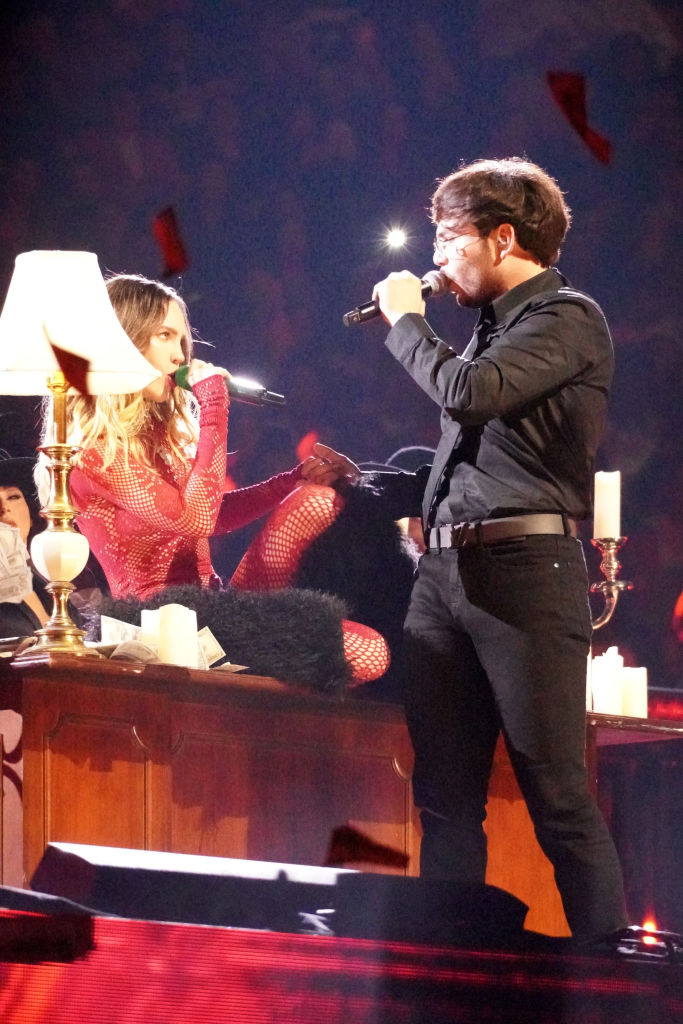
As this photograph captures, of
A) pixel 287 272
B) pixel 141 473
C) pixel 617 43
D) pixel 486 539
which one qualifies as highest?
pixel 617 43

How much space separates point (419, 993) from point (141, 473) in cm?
147

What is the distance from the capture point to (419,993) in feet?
3.22

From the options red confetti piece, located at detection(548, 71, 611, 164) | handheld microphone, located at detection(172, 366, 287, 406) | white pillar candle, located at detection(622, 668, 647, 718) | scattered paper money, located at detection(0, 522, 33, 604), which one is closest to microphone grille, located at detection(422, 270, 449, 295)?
handheld microphone, located at detection(172, 366, 287, 406)

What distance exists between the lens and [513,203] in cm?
188

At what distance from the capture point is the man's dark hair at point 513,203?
188cm

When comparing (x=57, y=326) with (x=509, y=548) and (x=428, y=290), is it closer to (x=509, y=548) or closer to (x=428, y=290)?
(x=428, y=290)

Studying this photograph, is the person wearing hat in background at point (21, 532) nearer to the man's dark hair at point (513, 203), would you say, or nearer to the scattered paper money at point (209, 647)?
the scattered paper money at point (209, 647)

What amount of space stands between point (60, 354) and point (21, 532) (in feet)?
3.77

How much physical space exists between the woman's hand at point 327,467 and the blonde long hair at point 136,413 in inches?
11.0

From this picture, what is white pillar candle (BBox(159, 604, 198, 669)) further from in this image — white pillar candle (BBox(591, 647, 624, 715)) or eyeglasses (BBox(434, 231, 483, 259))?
white pillar candle (BBox(591, 647, 624, 715))

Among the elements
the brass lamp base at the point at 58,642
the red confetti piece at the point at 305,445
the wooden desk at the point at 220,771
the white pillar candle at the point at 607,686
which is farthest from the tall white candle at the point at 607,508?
the red confetti piece at the point at 305,445

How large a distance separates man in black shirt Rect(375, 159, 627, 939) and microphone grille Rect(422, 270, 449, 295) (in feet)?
0.11

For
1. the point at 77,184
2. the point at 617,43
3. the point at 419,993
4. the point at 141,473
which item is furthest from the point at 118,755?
the point at 617,43

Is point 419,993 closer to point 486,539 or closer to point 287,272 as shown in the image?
point 486,539
